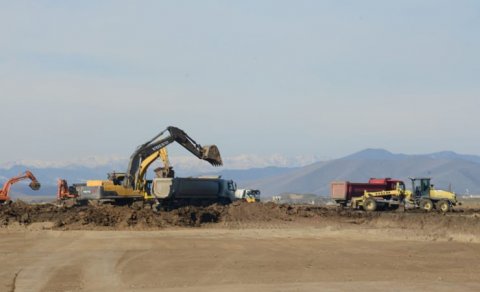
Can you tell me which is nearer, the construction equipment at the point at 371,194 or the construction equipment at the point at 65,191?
the construction equipment at the point at 371,194

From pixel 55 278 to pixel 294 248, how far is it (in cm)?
999

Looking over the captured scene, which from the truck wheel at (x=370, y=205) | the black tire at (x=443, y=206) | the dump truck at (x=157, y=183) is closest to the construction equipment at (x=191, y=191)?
the dump truck at (x=157, y=183)

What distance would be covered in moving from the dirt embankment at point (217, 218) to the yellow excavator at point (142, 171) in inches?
147

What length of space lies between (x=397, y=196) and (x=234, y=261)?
2993 centimetres

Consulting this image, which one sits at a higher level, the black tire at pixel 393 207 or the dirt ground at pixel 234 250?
the black tire at pixel 393 207

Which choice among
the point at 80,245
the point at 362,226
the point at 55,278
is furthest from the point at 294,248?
the point at 362,226

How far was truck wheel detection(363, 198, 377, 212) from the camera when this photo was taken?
161 ft

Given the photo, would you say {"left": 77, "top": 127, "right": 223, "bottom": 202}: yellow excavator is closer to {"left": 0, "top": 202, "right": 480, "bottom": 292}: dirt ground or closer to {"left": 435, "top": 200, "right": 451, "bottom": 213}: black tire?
{"left": 0, "top": 202, "right": 480, "bottom": 292}: dirt ground

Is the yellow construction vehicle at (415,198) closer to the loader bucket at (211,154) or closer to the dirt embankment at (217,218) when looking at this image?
the dirt embankment at (217,218)

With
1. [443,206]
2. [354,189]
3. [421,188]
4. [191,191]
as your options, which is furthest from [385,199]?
[191,191]

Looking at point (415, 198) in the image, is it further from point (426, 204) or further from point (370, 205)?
point (370, 205)

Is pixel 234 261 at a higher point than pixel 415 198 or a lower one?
lower

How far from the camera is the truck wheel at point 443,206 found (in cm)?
4753

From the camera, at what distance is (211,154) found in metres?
45.0
